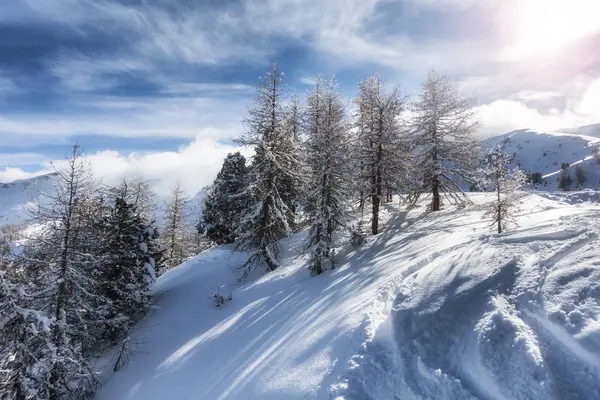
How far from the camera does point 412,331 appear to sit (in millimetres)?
10398

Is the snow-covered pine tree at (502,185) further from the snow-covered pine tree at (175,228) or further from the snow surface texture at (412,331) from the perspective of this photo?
the snow-covered pine tree at (175,228)

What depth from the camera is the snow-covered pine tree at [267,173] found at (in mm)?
21328

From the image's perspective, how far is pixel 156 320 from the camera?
2092 centimetres

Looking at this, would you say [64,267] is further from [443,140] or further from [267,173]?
[443,140]

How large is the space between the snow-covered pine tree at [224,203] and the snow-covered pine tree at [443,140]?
15.4 meters

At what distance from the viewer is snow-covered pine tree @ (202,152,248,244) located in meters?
32.3

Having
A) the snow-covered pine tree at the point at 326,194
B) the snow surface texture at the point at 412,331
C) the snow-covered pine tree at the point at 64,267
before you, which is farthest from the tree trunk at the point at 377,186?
the snow-covered pine tree at the point at 64,267

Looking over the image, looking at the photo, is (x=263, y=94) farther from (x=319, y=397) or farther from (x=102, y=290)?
(x=319, y=397)

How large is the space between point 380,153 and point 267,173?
25.8ft

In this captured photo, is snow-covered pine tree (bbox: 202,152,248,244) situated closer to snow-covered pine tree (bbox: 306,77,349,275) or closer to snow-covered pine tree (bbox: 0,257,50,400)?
snow-covered pine tree (bbox: 306,77,349,275)

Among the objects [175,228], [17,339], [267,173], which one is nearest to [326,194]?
[267,173]

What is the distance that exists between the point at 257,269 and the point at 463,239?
13.2 m

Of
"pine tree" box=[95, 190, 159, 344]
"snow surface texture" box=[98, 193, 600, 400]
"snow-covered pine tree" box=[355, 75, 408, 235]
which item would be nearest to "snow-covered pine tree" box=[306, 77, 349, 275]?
"snow surface texture" box=[98, 193, 600, 400]

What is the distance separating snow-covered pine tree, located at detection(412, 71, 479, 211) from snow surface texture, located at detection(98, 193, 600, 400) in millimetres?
7091
